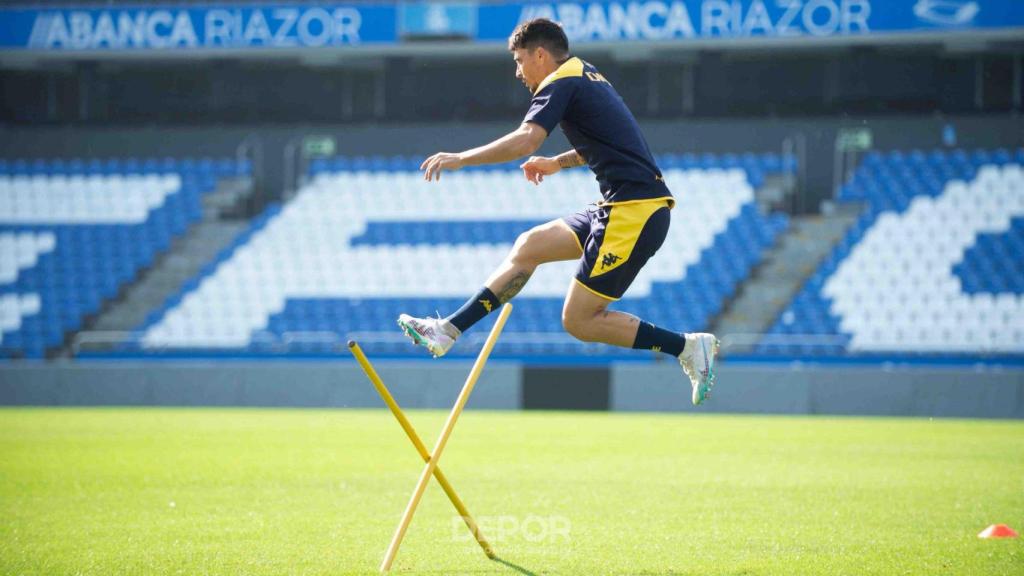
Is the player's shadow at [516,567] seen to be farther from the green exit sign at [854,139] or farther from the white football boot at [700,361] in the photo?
the green exit sign at [854,139]

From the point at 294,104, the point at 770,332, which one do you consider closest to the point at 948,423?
the point at 770,332

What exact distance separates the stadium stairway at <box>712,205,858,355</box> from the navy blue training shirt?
1448 centimetres

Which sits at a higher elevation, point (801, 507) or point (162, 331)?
point (801, 507)

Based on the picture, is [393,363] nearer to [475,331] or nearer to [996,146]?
[475,331]

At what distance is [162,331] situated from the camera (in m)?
23.4

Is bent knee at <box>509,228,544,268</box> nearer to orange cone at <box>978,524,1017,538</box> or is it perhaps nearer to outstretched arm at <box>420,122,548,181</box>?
outstretched arm at <box>420,122,548,181</box>

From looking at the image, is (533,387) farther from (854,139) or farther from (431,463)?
(431,463)

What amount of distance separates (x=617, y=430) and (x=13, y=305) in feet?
46.3

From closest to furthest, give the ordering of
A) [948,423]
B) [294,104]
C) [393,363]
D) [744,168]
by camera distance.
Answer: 1. [948,423]
2. [393,363]
3. [744,168]
4. [294,104]

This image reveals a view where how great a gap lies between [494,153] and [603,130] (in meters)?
0.89

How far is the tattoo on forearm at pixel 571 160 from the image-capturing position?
7.23 m

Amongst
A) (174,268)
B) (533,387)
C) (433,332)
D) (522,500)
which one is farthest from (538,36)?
(174,268)

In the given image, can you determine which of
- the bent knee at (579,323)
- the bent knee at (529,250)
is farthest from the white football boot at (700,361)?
the bent knee at (529,250)

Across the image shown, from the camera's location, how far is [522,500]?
8.79m
